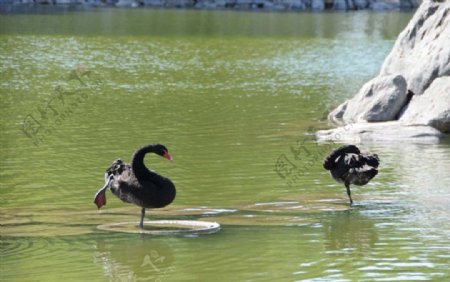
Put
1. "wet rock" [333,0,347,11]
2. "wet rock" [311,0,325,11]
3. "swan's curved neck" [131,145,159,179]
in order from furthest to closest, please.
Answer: "wet rock" [333,0,347,11], "wet rock" [311,0,325,11], "swan's curved neck" [131,145,159,179]

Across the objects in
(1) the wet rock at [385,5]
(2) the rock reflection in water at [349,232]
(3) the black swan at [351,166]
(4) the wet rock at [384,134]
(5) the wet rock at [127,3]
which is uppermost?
(3) the black swan at [351,166]

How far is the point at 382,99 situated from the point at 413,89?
1.06 m

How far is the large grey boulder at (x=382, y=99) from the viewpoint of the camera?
32.1m

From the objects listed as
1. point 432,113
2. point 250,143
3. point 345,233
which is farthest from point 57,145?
point 345,233

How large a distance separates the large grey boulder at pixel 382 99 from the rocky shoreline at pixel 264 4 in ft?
253

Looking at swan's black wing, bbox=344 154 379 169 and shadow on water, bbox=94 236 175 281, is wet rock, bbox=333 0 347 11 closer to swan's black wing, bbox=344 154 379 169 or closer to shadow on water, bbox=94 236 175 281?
swan's black wing, bbox=344 154 379 169

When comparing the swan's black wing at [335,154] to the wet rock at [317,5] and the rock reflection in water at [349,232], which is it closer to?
the rock reflection in water at [349,232]

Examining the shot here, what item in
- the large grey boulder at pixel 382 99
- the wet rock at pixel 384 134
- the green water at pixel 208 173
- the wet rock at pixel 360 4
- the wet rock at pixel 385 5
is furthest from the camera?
the wet rock at pixel 360 4

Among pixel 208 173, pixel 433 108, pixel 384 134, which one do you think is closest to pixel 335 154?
pixel 208 173

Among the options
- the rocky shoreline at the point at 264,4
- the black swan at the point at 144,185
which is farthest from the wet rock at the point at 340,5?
the black swan at the point at 144,185

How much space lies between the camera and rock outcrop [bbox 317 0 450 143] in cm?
3027

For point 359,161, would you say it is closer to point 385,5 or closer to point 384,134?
point 384,134

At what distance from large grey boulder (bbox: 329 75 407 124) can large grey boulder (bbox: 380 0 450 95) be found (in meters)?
0.66


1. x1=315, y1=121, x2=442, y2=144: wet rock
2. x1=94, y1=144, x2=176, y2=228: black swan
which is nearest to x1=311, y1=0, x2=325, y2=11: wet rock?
→ x1=315, y1=121, x2=442, y2=144: wet rock
